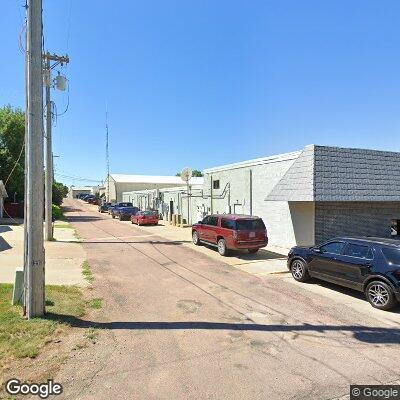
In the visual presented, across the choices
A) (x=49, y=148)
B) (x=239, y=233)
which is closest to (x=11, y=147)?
(x=49, y=148)

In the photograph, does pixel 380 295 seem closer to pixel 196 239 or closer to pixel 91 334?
pixel 91 334

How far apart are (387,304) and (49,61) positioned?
19296 mm

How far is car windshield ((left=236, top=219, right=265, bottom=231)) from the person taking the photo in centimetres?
1471

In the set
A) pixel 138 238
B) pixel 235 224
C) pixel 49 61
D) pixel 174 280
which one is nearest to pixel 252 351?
pixel 174 280

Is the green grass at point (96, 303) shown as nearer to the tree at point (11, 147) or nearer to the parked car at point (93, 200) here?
the tree at point (11, 147)

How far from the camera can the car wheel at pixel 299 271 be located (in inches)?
429

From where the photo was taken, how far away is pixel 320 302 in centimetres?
888

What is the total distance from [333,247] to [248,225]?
497cm

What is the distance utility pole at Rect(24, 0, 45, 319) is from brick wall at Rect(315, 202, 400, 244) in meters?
11.9

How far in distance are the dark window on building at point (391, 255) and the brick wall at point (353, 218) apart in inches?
272

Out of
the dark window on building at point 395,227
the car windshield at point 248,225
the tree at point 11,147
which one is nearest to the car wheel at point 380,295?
the car windshield at point 248,225

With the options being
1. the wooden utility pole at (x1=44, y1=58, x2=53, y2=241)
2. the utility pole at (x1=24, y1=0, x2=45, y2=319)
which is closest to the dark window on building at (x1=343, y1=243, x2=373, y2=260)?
the utility pole at (x1=24, y1=0, x2=45, y2=319)

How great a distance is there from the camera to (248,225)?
1482 centimetres

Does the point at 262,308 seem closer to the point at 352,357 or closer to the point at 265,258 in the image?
the point at 352,357
